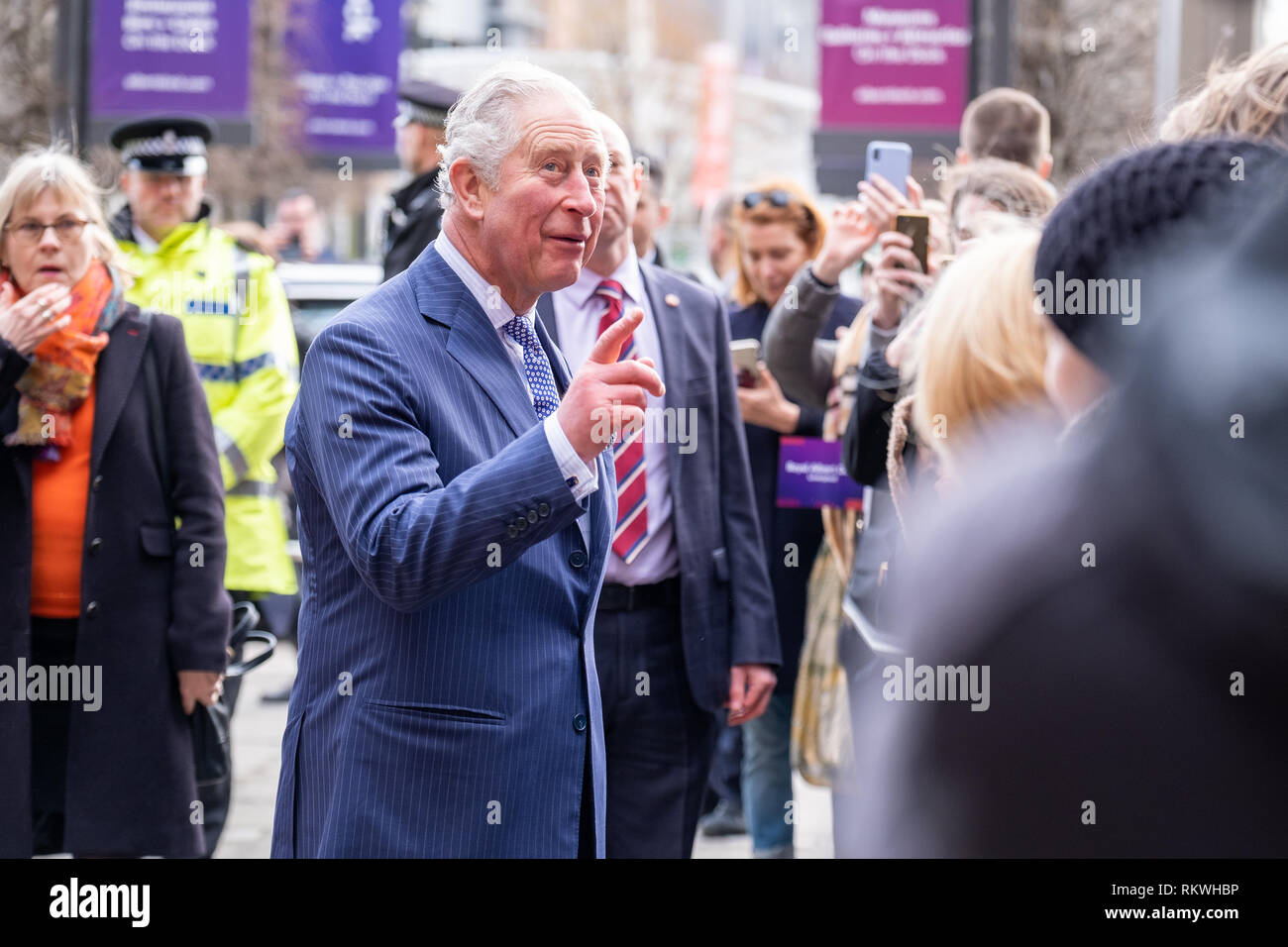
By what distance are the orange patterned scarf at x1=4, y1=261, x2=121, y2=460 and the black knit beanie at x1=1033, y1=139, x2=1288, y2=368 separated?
319 cm

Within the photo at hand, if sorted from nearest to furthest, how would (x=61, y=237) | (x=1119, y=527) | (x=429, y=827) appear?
(x=1119, y=527)
(x=429, y=827)
(x=61, y=237)

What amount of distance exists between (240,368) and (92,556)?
Result: 4.16 feet

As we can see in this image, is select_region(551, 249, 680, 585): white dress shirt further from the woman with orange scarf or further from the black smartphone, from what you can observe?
the woman with orange scarf

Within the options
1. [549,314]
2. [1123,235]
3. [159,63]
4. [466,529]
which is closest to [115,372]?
[549,314]

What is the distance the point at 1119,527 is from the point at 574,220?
1.46 meters

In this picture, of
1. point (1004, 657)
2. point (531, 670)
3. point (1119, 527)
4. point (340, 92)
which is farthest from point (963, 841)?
point (340, 92)

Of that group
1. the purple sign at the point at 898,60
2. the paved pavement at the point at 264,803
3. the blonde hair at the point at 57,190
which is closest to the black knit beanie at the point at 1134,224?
the blonde hair at the point at 57,190

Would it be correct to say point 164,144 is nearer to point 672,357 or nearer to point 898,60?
point 672,357

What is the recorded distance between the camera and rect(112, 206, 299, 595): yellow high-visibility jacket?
5070 millimetres

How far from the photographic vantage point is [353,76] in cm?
1525

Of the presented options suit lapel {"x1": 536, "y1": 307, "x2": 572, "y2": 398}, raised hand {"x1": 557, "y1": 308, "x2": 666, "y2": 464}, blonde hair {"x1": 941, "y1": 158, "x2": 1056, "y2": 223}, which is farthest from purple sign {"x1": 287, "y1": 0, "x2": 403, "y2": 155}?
raised hand {"x1": 557, "y1": 308, "x2": 666, "y2": 464}

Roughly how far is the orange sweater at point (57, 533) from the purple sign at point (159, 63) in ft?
20.5
